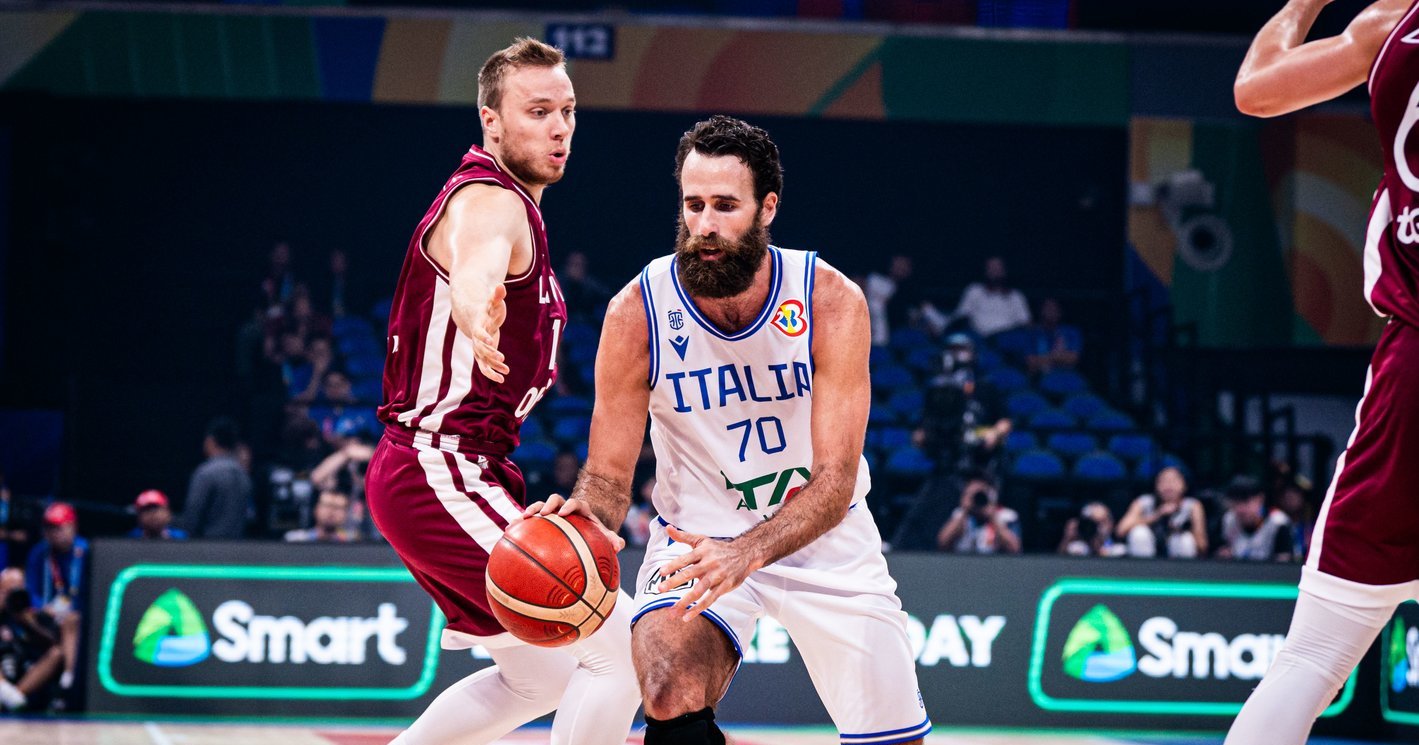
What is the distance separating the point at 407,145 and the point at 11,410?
5422 mm

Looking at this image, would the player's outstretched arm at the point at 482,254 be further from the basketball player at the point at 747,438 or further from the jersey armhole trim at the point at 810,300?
the jersey armhole trim at the point at 810,300

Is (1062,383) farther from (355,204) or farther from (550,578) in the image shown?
(550,578)

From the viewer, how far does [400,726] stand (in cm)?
863

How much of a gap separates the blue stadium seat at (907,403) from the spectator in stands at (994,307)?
69.8 inches

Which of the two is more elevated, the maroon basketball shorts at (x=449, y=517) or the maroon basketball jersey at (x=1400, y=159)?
the maroon basketball jersey at (x=1400, y=159)

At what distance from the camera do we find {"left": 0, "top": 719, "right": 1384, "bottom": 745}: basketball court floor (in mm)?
7715

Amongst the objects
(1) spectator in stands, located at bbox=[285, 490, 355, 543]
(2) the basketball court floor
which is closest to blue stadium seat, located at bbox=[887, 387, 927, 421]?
(2) the basketball court floor

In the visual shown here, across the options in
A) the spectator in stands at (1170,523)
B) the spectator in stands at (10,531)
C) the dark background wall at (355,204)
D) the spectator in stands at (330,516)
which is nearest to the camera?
the spectator in stands at (330,516)

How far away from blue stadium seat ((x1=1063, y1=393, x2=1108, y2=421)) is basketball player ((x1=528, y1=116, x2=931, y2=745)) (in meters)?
10.8

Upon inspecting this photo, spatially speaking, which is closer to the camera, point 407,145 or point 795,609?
point 795,609

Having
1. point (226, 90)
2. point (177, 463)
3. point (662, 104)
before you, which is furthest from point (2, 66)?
point (662, 104)

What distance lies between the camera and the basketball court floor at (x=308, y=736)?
304 inches

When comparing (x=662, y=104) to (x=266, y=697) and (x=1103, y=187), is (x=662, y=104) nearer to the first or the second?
(x=1103, y=187)

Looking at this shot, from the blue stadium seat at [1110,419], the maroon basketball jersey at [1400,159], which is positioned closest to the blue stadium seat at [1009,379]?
the blue stadium seat at [1110,419]
